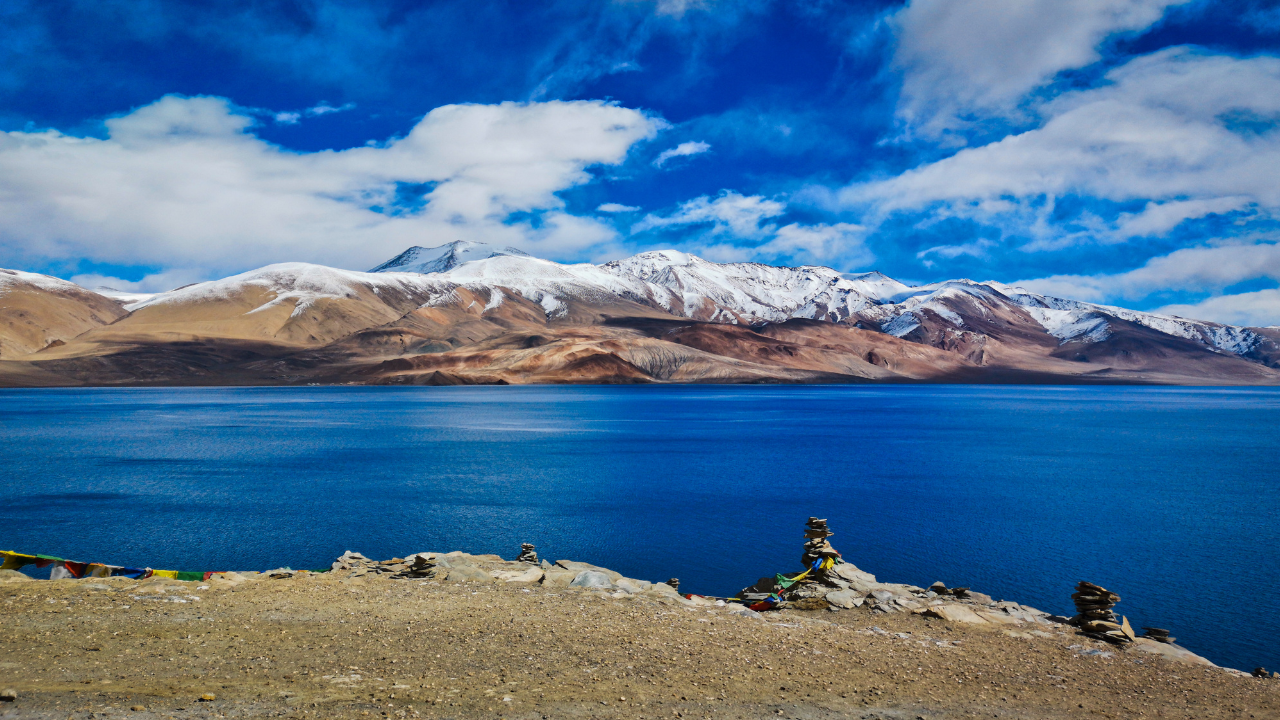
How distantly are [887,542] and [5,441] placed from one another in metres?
68.5

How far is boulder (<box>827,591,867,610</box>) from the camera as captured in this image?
1650 centimetres

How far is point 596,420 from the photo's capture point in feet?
284

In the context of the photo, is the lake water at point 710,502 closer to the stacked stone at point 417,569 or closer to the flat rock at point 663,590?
the flat rock at point 663,590

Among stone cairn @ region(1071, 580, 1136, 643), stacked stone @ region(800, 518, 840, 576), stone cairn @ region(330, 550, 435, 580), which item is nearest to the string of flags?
stone cairn @ region(330, 550, 435, 580)

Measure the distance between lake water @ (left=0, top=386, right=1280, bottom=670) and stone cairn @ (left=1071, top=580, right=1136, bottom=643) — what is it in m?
3.86

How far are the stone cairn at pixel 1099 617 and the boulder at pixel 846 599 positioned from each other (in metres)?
4.26

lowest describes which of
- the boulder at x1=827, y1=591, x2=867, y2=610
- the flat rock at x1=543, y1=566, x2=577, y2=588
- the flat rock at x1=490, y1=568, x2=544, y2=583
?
the boulder at x1=827, y1=591, x2=867, y2=610

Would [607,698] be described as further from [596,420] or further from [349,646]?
[596,420]

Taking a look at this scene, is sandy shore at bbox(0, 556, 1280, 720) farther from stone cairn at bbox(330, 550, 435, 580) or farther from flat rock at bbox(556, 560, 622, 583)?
flat rock at bbox(556, 560, 622, 583)

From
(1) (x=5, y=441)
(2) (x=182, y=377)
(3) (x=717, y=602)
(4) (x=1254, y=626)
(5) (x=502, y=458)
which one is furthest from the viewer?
(2) (x=182, y=377)

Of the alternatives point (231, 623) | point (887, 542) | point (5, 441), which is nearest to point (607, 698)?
point (231, 623)

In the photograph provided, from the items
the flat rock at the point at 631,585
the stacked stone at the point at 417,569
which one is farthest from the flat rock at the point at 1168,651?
the stacked stone at the point at 417,569

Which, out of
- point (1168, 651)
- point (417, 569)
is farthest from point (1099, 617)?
point (417, 569)

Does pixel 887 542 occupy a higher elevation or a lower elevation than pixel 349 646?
lower
